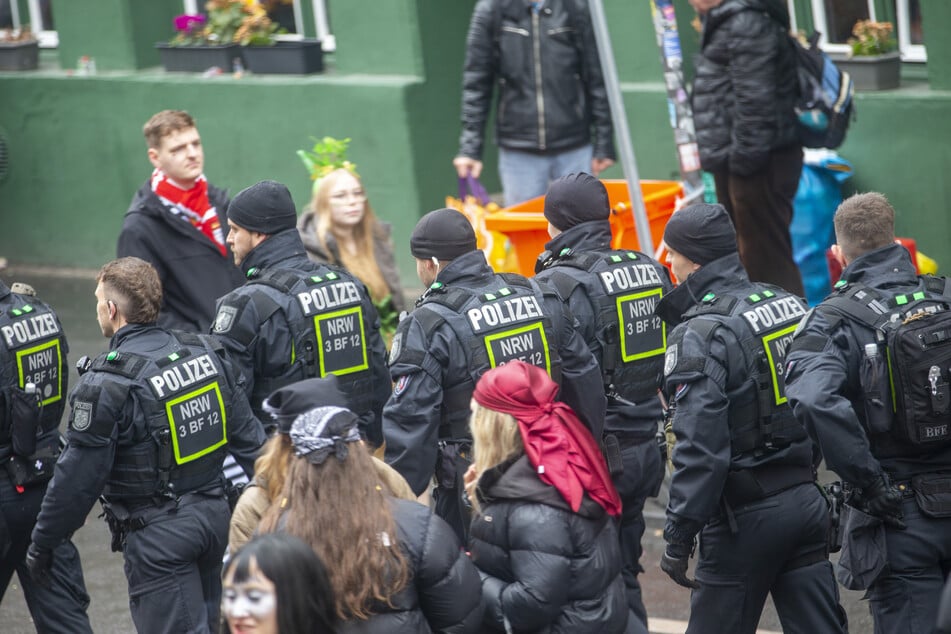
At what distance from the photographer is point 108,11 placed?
534 inches

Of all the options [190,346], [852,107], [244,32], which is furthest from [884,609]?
[244,32]

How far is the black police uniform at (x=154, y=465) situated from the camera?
5.72 meters

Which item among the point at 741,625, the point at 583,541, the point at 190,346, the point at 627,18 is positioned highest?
the point at 627,18

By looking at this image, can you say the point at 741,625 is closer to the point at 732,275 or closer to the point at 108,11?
the point at 732,275

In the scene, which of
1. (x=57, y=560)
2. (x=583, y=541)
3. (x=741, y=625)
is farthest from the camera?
(x=57, y=560)

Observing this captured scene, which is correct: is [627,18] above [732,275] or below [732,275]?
above

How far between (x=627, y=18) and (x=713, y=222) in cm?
575

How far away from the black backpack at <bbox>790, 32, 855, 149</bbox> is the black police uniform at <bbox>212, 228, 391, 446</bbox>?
11.9 ft

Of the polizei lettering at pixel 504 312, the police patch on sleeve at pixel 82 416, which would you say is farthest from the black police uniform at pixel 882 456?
the police patch on sleeve at pixel 82 416

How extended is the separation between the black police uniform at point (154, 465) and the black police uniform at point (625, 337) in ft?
5.41

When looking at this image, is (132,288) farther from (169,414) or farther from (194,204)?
(194,204)

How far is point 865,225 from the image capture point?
18.6 ft

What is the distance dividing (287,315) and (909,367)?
2.76 meters

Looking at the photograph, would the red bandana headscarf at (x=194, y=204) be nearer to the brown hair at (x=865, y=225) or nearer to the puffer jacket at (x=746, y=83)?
the puffer jacket at (x=746, y=83)
